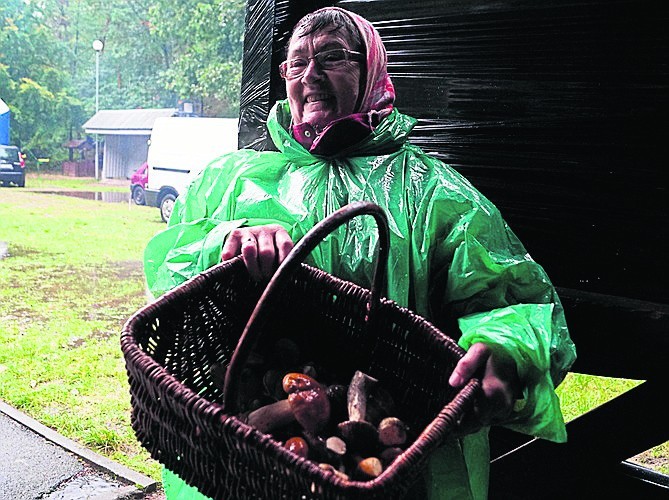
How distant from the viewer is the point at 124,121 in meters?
12.5

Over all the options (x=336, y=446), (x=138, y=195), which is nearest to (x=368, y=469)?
(x=336, y=446)

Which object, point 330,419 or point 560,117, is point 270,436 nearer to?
point 330,419

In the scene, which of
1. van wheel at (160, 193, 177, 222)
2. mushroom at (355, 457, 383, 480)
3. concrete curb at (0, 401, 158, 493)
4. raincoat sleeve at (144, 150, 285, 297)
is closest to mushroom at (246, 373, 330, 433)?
mushroom at (355, 457, 383, 480)

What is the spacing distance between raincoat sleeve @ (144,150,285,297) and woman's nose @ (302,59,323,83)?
220 millimetres

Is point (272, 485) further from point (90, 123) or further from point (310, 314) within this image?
point (90, 123)

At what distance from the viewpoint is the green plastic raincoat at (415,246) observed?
3.67 feet

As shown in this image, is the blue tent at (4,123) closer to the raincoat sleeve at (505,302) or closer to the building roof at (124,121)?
the building roof at (124,121)

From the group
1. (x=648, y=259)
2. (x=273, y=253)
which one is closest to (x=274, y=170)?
(x=273, y=253)

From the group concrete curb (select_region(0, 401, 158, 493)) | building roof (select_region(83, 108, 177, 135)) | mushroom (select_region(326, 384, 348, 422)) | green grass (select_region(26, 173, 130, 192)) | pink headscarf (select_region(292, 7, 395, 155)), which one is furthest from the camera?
green grass (select_region(26, 173, 130, 192))

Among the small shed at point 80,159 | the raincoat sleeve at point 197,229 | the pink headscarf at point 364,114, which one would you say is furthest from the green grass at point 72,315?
the small shed at point 80,159

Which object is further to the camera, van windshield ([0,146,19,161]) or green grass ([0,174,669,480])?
van windshield ([0,146,19,161])

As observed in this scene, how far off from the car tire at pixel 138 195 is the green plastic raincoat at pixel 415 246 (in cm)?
1118

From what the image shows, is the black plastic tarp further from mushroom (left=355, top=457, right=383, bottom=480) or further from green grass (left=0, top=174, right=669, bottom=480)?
green grass (left=0, top=174, right=669, bottom=480)

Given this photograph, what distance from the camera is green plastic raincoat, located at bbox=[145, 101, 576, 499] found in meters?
1.12
